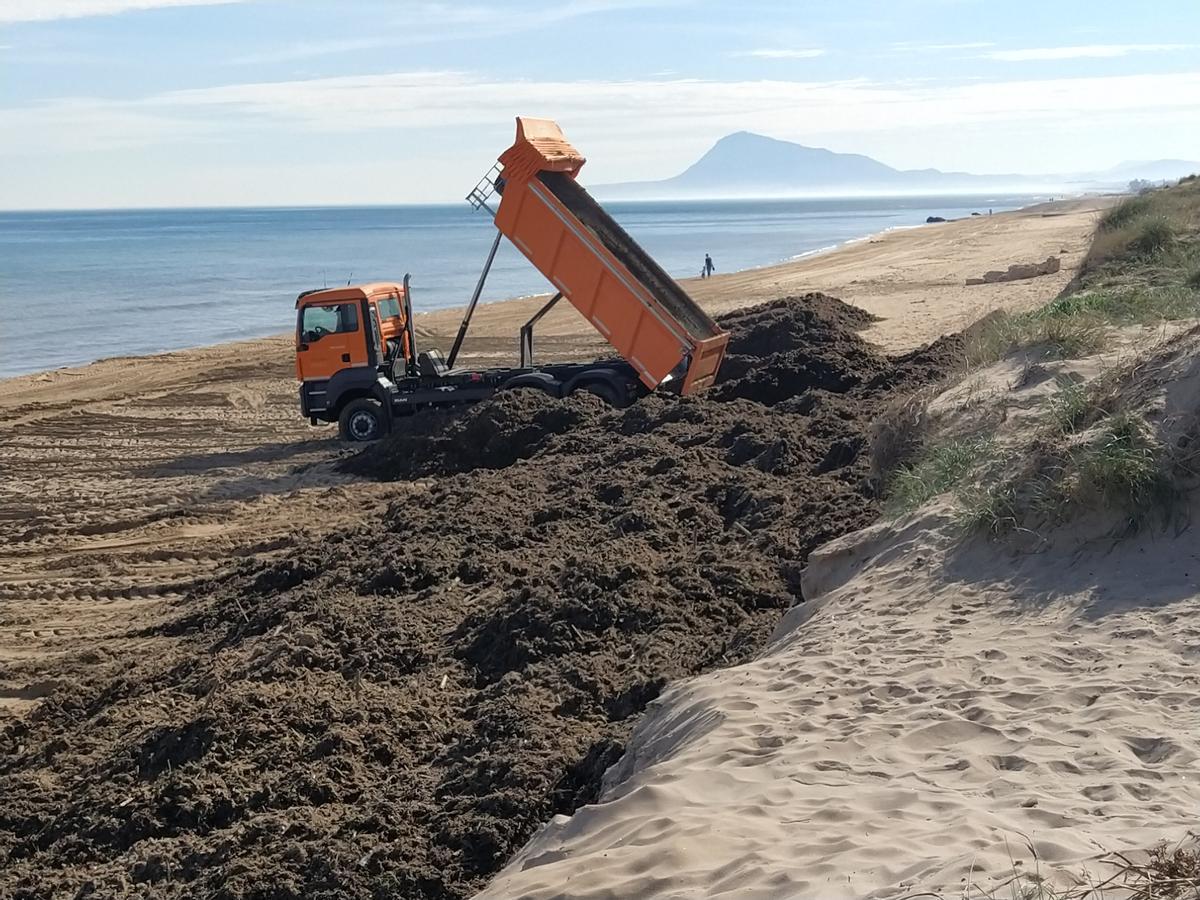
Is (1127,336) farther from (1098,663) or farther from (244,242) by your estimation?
(244,242)

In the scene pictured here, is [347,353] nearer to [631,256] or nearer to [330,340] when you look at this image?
[330,340]

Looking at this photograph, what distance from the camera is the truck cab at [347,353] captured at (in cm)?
1723

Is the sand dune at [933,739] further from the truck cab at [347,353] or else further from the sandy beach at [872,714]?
the truck cab at [347,353]

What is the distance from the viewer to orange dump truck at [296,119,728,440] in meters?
16.0

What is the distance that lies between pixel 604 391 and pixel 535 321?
135 centimetres

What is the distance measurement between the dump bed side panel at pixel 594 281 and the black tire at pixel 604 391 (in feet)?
2.84

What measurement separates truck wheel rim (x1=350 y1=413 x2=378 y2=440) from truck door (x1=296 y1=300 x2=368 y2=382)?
700 mm

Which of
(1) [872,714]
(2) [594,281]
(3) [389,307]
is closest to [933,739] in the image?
(1) [872,714]

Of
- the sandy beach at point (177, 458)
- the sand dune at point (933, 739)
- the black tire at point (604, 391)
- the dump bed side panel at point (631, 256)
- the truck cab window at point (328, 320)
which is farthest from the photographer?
the truck cab window at point (328, 320)

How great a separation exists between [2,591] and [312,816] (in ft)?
24.2

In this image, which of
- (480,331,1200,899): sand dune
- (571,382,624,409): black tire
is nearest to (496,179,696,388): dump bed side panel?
(571,382,624,409): black tire

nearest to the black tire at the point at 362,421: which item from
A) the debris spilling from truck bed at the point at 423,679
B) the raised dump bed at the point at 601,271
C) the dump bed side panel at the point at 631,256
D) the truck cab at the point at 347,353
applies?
the truck cab at the point at 347,353

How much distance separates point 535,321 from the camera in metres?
16.7

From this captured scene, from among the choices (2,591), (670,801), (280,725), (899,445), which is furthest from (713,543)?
(2,591)
